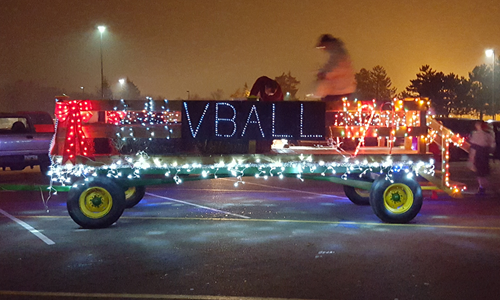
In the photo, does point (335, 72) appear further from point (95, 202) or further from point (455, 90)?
point (455, 90)

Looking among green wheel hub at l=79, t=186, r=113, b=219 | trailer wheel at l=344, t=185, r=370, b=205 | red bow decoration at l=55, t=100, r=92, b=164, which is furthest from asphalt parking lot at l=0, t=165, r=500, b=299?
red bow decoration at l=55, t=100, r=92, b=164

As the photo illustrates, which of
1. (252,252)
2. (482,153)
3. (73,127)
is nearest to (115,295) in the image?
(252,252)

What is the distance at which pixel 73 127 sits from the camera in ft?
28.0

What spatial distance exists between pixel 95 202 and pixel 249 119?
2.80 metres

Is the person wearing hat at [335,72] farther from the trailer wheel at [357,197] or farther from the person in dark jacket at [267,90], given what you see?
the trailer wheel at [357,197]

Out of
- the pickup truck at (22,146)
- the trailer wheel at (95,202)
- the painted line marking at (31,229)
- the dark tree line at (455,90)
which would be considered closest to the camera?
the painted line marking at (31,229)

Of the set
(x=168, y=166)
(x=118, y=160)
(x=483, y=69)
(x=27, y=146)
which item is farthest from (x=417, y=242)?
(x=483, y=69)

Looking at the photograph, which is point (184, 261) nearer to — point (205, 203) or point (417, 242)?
point (417, 242)

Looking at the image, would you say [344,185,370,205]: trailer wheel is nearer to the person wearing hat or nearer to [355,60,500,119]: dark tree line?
the person wearing hat

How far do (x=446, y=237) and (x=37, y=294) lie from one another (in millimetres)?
5496

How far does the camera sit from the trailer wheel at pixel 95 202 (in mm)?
8414

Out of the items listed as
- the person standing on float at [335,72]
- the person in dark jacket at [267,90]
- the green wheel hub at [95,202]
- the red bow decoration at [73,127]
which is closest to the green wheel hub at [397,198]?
the person standing on float at [335,72]

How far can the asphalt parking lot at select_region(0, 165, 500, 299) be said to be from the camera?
18.1 ft

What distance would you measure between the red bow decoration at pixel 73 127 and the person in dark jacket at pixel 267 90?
2856 mm
